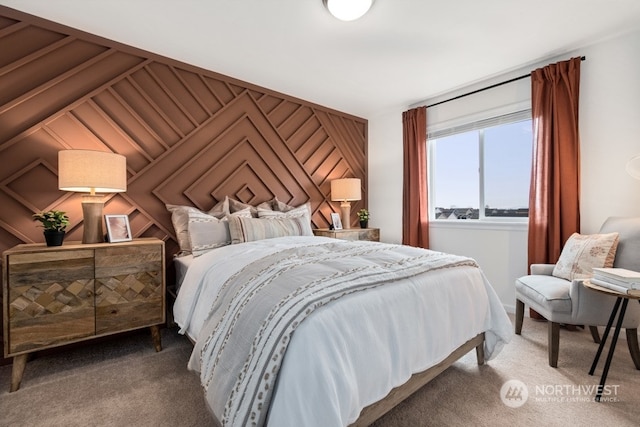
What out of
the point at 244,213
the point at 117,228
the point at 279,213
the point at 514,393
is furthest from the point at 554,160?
the point at 117,228

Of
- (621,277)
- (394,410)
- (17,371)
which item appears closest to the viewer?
(394,410)

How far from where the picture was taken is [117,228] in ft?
7.38

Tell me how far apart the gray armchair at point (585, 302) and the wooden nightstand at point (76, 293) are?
2819 mm

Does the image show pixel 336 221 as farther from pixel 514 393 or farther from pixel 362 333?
pixel 362 333

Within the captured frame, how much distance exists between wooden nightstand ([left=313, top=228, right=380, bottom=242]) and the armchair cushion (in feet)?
6.00

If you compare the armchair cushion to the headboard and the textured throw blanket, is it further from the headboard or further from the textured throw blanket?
the headboard

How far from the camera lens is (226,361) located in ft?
3.73

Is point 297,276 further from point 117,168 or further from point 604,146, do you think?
point 604,146

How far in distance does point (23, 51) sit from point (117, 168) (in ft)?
3.62

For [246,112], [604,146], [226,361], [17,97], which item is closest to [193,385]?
[226,361]

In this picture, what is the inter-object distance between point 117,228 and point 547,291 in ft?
10.8

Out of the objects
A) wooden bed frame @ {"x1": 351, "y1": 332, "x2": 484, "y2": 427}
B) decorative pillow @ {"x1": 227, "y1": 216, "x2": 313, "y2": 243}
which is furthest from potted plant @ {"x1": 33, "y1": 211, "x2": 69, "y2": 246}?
wooden bed frame @ {"x1": 351, "y1": 332, "x2": 484, "y2": 427}

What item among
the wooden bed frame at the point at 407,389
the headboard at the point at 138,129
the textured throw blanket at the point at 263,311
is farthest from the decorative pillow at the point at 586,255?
the headboard at the point at 138,129

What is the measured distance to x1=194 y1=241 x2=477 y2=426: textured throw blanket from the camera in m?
0.98
